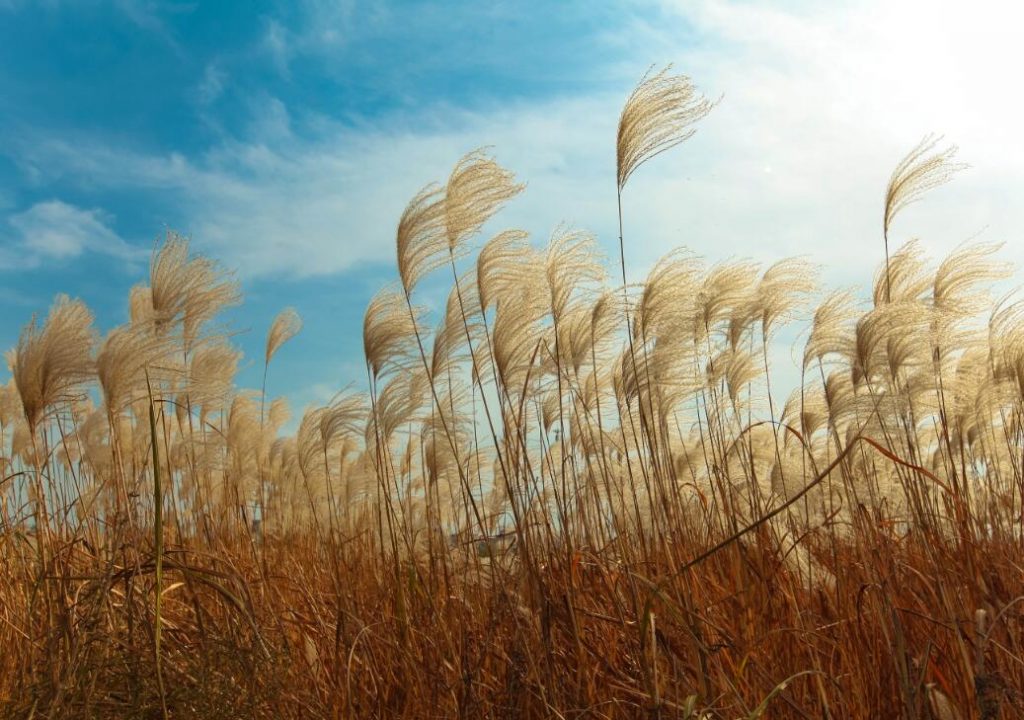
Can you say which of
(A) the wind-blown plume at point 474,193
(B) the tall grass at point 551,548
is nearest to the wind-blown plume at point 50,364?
(B) the tall grass at point 551,548

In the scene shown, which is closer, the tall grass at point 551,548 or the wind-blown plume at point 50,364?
the tall grass at point 551,548

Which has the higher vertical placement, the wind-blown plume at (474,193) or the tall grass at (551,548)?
the wind-blown plume at (474,193)

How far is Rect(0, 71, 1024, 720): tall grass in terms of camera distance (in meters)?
2.43

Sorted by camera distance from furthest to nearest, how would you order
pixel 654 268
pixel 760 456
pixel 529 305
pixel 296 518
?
1. pixel 296 518
2. pixel 760 456
3. pixel 654 268
4. pixel 529 305

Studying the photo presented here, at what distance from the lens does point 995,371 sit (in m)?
5.25

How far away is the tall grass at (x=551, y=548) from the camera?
243 cm

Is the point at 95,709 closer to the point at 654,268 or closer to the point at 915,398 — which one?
the point at 654,268

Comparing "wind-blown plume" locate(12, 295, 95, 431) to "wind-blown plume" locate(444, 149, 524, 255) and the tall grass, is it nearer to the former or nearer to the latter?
the tall grass

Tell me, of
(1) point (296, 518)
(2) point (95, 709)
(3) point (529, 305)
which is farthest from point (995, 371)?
(1) point (296, 518)

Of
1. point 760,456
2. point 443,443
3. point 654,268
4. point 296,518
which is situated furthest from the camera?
point 296,518

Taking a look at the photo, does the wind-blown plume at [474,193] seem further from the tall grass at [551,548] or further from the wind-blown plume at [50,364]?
the wind-blown plume at [50,364]

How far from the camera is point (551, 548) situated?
8.87ft

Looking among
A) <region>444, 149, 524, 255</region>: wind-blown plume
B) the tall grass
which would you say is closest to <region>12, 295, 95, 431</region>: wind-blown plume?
the tall grass

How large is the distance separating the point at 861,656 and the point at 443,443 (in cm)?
238
